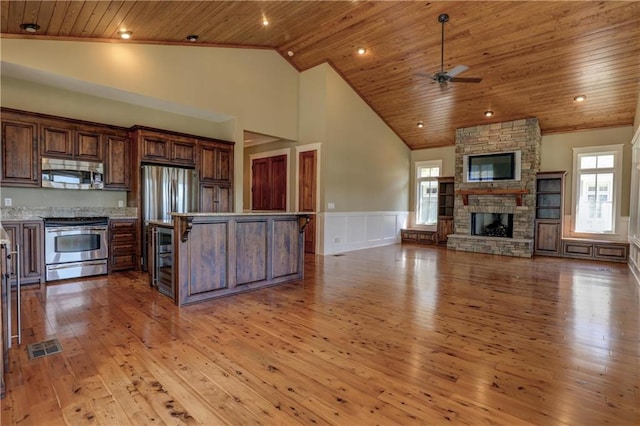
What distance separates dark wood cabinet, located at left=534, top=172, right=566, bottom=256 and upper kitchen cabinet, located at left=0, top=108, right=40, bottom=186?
31.9 feet

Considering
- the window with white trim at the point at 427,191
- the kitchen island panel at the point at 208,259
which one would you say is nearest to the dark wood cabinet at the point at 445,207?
Answer: the window with white trim at the point at 427,191

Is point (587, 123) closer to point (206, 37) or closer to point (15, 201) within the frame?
point (206, 37)

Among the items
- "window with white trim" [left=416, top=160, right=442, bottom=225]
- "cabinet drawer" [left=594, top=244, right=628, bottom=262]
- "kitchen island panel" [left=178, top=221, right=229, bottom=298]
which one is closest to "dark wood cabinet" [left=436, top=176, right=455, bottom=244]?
"window with white trim" [left=416, top=160, right=442, bottom=225]

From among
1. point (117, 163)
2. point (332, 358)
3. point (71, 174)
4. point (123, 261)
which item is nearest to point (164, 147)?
point (117, 163)

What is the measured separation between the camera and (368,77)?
7422 mm

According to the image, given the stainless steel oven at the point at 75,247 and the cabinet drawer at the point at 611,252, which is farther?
the cabinet drawer at the point at 611,252

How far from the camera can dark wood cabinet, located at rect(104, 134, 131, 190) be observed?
5340mm

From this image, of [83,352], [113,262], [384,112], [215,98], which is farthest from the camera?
[384,112]

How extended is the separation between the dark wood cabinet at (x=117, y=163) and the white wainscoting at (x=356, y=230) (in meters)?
3.82

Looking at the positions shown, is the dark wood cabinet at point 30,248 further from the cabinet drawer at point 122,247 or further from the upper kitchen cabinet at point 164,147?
the upper kitchen cabinet at point 164,147

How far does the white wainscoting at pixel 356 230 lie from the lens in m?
7.47

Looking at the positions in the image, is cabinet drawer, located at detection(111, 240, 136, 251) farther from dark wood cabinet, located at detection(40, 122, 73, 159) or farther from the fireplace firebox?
the fireplace firebox

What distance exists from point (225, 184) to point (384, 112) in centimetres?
459

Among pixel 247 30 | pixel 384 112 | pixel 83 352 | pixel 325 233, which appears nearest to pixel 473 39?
pixel 384 112
